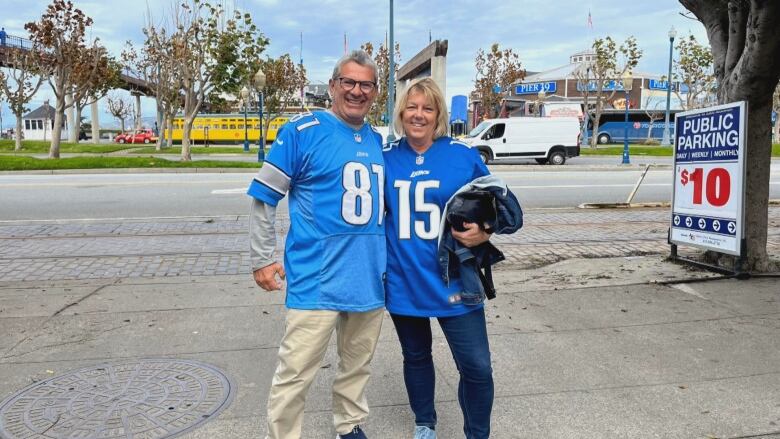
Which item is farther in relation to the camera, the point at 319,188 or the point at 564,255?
the point at 564,255

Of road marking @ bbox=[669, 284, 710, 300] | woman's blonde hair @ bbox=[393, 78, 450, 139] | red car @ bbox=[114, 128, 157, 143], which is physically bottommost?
road marking @ bbox=[669, 284, 710, 300]

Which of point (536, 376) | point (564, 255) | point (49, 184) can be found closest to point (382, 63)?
point (49, 184)

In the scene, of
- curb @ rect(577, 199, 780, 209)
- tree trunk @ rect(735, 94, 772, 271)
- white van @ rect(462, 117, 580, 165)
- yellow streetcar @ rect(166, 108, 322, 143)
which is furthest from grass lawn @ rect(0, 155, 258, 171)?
yellow streetcar @ rect(166, 108, 322, 143)

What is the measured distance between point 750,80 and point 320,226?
503cm

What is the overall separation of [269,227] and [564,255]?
563 cm

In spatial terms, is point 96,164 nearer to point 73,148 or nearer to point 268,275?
point 73,148

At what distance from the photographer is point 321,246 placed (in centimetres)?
272

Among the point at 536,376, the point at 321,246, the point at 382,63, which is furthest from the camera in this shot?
the point at 382,63

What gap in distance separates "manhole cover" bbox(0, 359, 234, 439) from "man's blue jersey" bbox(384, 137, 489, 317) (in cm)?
134

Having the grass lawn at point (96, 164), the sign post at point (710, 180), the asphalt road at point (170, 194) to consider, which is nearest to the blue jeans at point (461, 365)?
the sign post at point (710, 180)

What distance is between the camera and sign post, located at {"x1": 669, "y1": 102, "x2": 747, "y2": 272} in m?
5.96

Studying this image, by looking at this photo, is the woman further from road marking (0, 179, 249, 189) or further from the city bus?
the city bus

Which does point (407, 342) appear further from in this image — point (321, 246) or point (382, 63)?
point (382, 63)

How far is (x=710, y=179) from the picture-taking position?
6344mm
